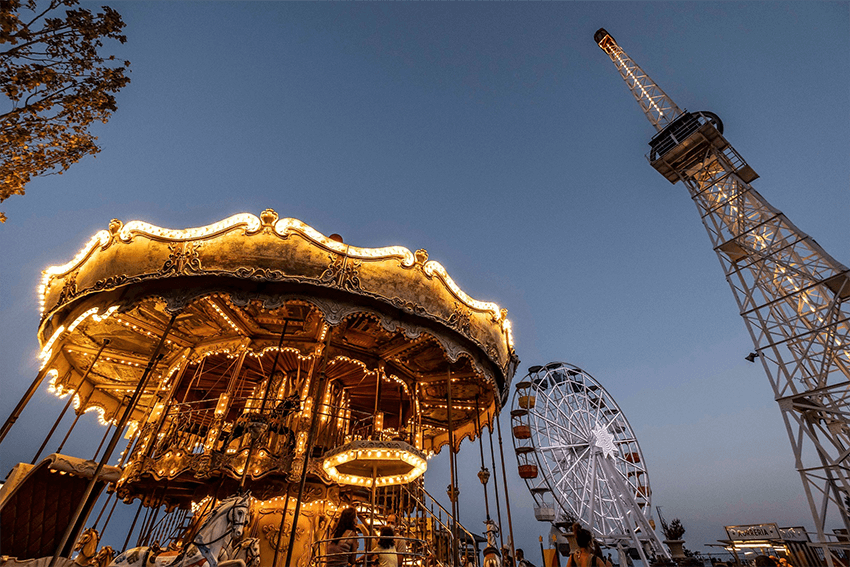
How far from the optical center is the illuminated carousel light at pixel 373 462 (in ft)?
25.4

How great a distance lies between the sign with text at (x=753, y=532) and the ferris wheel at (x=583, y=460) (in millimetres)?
3896

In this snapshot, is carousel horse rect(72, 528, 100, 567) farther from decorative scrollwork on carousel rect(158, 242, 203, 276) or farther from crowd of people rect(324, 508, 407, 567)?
decorative scrollwork on carousel rect(158, 242, 203, 276)

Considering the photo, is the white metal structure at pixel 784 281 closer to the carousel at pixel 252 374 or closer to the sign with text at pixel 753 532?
the sign with text at pixel 753 532

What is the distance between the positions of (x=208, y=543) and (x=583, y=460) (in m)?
22.6

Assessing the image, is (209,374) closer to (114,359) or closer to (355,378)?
(114,359)

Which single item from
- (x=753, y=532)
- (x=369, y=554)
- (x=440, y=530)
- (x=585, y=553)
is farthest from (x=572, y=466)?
(x=369, y=554)

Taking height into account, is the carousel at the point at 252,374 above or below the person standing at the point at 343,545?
above

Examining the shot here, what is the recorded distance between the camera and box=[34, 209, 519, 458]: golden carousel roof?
7.71 metres

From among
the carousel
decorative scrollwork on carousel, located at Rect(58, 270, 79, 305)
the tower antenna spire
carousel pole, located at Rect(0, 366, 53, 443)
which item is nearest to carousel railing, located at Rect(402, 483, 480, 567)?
the carousel

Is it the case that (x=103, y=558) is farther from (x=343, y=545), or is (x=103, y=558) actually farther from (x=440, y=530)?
(x=440, y=530)

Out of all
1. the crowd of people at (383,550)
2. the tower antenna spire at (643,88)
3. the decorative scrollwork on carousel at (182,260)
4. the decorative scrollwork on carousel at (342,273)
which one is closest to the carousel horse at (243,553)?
the crowd of people at (383,550)

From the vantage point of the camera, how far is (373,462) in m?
8.31

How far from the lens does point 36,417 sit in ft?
423

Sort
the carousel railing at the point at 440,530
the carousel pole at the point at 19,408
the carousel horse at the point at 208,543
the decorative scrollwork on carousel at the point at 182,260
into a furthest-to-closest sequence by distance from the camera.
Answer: the carousel railing at the point at 440,530 → the decorative scrollwork on carousel at the point at 182,260 → the carousel pole at the point at 19,408 → the carousel horse at the point at 208,543
